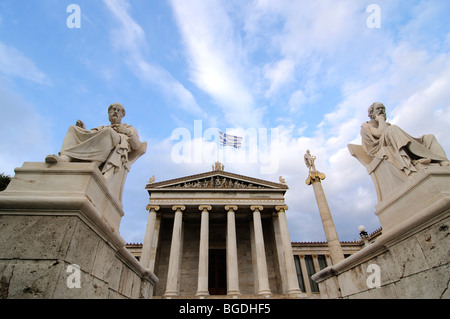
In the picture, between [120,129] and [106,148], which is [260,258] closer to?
[120,129]

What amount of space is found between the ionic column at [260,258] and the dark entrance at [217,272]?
14.2 feet

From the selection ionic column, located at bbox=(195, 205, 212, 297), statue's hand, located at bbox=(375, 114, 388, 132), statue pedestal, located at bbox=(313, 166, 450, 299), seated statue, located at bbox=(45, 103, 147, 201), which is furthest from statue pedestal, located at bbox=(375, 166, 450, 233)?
ionic column, located at bbox=(195, 205, 212, 297)

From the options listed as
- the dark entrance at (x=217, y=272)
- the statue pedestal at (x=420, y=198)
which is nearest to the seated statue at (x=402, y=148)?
the statue pedestal at (x=420, y=198)

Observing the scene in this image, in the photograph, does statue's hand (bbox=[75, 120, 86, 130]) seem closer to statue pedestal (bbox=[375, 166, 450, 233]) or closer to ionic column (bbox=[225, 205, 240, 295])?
statue pedestal (bbox=[375, 166, 450, 233])

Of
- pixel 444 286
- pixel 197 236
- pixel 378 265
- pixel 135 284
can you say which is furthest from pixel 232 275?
pixel 444 286

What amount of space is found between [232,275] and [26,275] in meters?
17.3

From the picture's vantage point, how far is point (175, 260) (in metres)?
18.3

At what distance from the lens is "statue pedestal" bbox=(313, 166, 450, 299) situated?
8.79 ft

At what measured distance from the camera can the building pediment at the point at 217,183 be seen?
21906 millimetres

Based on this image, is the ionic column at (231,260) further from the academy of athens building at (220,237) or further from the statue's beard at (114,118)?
the statue's beard at (114,118)

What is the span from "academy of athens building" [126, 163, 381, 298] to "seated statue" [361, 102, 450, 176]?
1620cm

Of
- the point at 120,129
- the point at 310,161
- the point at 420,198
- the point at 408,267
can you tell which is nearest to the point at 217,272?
the point at 310,161
